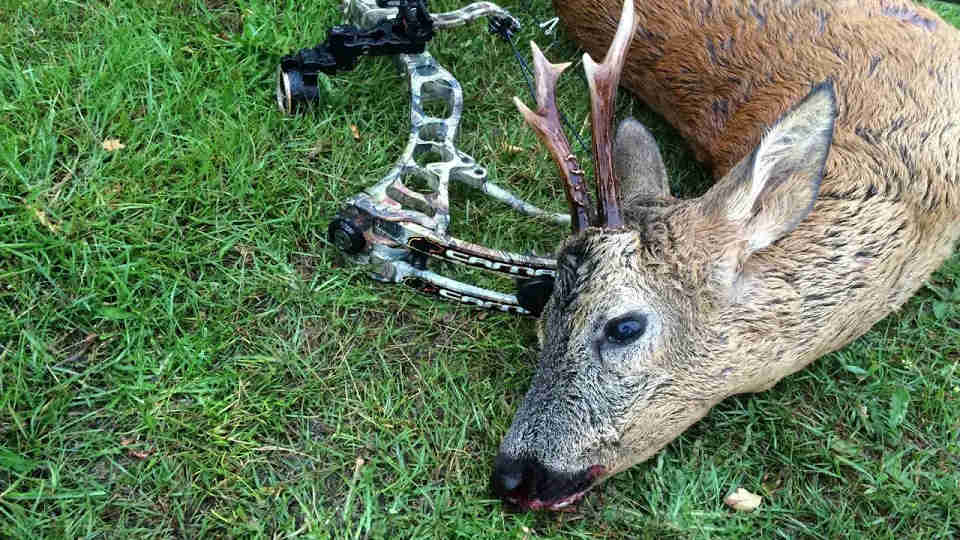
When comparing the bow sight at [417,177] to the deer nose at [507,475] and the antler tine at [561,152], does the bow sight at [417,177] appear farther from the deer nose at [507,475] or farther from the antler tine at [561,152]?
the deer nose at [507,475]

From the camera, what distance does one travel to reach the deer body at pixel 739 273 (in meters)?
3.08

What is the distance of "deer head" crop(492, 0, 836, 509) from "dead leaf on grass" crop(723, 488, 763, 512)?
1.66 ft

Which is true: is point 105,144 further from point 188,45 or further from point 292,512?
point 292,512

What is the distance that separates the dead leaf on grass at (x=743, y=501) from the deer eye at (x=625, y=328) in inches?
→ 35.6

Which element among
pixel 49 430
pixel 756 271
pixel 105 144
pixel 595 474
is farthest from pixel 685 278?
pixel 105 144

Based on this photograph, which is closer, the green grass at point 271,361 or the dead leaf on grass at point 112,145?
the green grass at point 271,361

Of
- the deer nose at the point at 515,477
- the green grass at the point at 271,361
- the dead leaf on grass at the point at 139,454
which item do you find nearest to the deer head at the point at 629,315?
the deer nose at the point at 515,477

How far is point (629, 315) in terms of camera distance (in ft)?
10.0

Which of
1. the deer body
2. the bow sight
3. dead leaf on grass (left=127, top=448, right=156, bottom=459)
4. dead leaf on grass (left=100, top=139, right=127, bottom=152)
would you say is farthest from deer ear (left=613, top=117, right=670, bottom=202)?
dead leaf on grass (left=100, top=139, right=127, bottom=152)

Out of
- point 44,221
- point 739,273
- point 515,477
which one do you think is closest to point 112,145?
point 44,221

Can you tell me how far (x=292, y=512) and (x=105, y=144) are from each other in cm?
199

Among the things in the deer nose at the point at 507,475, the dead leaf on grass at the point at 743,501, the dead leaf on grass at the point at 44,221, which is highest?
the deer nose at the point at 507,475

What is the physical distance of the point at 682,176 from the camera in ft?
15.4

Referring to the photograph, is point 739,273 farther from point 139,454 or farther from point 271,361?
point 139,454
